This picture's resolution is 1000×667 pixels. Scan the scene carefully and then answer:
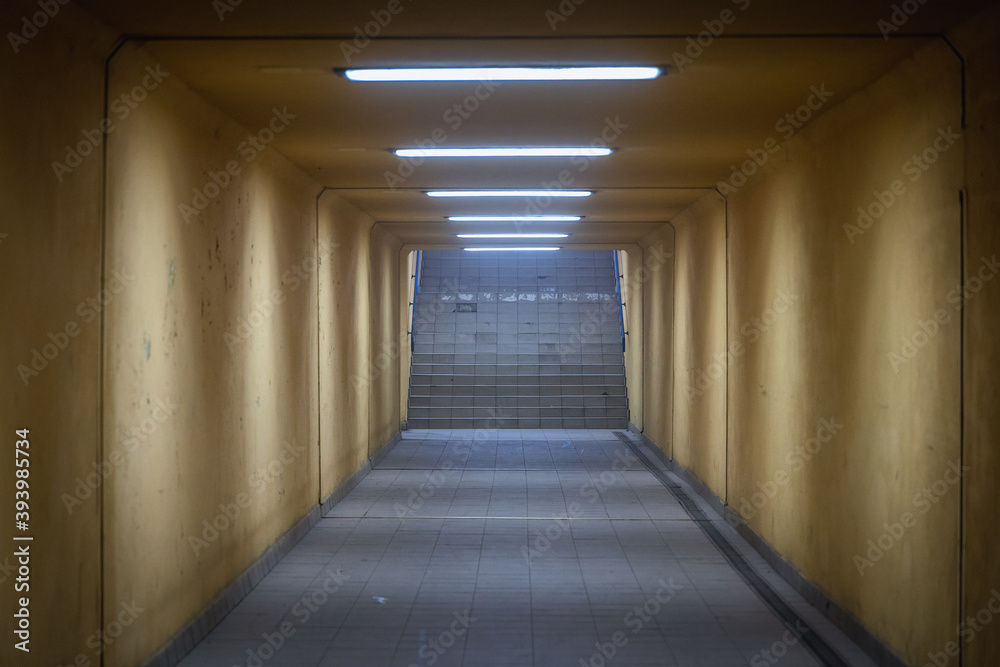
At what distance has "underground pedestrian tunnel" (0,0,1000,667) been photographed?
11.3 feet

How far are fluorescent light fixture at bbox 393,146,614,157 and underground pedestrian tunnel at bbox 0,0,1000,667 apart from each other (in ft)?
0.16

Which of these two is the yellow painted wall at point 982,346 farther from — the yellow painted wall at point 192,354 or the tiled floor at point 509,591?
the yellow painted wall at point 192,354

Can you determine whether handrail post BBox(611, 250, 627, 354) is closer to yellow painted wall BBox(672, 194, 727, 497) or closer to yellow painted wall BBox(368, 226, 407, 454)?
yellow painted wall BBox(368, 226, 407, 454)

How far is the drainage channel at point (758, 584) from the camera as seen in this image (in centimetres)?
469

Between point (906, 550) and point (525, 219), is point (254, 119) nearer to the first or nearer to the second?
point (906, 550)

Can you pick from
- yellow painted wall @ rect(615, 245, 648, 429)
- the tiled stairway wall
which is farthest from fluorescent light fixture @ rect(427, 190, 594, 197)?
the tiled stairway wall

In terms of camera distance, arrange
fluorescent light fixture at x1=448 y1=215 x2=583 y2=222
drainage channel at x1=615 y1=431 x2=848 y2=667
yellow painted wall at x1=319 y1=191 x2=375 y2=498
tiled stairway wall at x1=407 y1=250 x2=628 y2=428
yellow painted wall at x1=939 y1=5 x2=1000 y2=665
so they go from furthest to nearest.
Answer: tiled stairway wall at x1=407 y1=250 x2=628 y2=428 → fluorescent light fixture at x1=448 y1=215 x2=583 y2=222 → yellow painted wall at x1=319 y1=191 x2=375 y2=498 → drainage channel at x1=615 y1=431 x2=848 y2=667 → yellow painted wall at x1=939 y1=5 x2=1000 y2=665

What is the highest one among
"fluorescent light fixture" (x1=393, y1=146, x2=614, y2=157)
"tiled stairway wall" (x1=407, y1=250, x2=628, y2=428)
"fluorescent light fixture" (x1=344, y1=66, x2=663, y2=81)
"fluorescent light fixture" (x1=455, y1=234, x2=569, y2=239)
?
"fluorescent light fixture" (x1=393, y1=146, x2=614, y2=157)

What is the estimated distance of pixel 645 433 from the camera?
13.4 m

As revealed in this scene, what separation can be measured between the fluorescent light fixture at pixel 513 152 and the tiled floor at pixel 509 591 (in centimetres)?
283

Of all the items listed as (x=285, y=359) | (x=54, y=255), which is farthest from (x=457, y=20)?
(x=285, y=359)

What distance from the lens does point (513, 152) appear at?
650 centimetres

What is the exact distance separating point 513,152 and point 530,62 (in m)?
2.32

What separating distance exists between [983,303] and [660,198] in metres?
5.44
